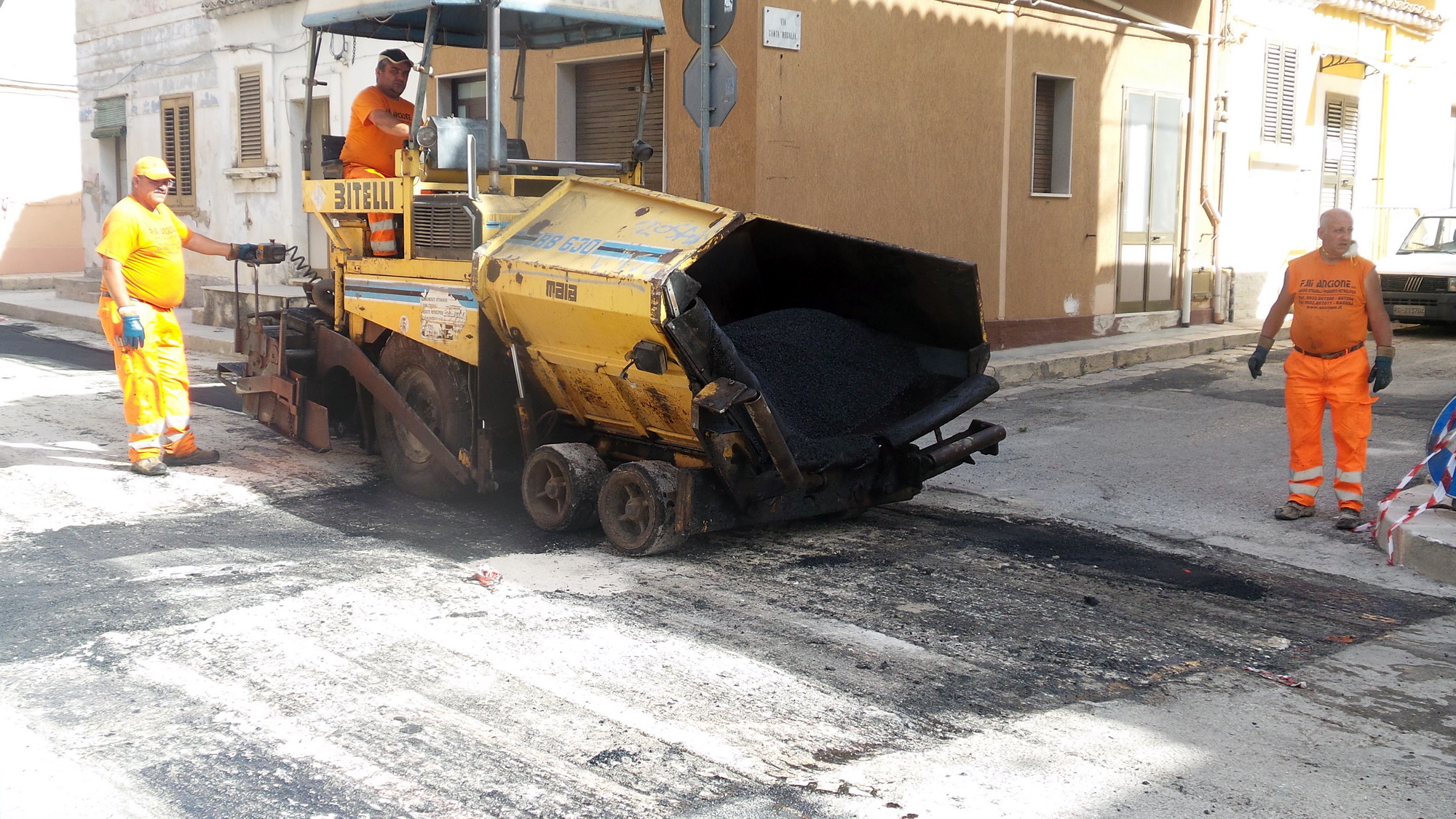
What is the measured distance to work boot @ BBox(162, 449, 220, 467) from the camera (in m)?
7.33

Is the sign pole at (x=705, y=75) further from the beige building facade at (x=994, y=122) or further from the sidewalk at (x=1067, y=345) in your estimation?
the sidewalk at (x=1067, y=345)

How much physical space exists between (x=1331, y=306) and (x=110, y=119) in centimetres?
1740

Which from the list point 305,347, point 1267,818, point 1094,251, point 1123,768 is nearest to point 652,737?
point 1123,768

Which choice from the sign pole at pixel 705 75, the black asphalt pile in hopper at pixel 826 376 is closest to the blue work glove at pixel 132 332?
the sign pole at pixel 705 75

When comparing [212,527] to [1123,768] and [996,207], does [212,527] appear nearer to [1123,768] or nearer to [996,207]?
[1123,768]

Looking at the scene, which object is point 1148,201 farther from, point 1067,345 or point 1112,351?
point 1112,351

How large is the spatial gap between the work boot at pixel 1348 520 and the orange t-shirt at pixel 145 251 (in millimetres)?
6278

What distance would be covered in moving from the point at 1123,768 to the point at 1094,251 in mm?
10446

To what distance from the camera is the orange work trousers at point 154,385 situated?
279 inches

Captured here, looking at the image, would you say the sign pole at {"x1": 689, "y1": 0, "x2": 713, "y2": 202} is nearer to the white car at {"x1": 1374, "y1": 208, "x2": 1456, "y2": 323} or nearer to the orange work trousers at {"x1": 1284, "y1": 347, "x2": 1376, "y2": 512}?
the orange work trousers at {"x1": 1284, "y1": 347, "x2": 1376, "y2": 512}

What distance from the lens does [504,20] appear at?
293 inches

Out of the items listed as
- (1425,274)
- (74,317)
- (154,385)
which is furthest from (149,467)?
(1425,274)

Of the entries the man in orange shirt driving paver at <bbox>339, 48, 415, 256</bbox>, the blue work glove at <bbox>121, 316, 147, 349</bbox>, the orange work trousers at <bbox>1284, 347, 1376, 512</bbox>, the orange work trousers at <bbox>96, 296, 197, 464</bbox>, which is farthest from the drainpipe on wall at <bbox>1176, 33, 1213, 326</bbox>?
the blue work glove at <bbox>121, 316, 147, 349</bbox>

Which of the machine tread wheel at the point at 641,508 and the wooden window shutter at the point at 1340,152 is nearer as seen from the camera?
the machine tread wheel at the point at 641,508
